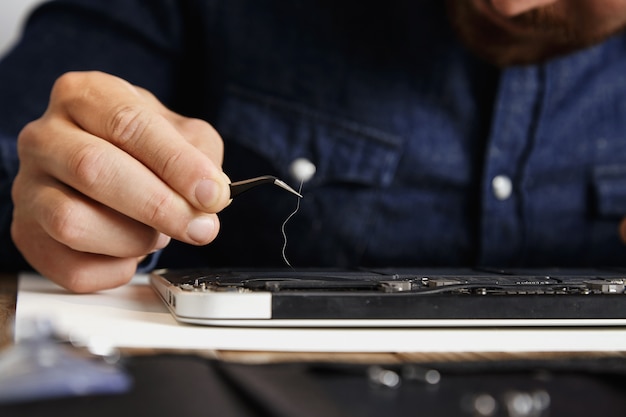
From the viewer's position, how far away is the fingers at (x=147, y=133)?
0.57 m

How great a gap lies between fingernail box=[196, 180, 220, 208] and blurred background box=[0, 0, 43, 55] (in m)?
1.02

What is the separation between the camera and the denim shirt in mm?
1025

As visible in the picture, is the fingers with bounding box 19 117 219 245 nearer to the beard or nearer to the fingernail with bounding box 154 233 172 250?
the fingernail with bounding box 154 233 172 250

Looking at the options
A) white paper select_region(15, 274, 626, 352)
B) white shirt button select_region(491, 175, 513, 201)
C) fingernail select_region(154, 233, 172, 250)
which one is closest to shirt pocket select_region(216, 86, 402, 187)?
white shirt button select_region(491, 175, 513, 201)

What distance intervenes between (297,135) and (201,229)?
52 cm

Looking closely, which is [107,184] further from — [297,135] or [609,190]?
[609,190]

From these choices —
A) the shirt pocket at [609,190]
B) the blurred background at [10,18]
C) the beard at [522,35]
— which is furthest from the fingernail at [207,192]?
the blurred background at [10,18]

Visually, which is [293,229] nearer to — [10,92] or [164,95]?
[164,95]

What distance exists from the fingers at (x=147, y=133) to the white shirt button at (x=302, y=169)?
1.23ft

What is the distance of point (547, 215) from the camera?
104cm

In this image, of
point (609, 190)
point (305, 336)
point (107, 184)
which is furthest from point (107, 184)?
point (609, 190)

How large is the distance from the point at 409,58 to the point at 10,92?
0.52m

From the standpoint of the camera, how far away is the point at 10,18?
1.43 m

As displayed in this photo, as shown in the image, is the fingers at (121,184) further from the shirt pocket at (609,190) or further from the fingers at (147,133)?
the shirt pocket at (609,190)
